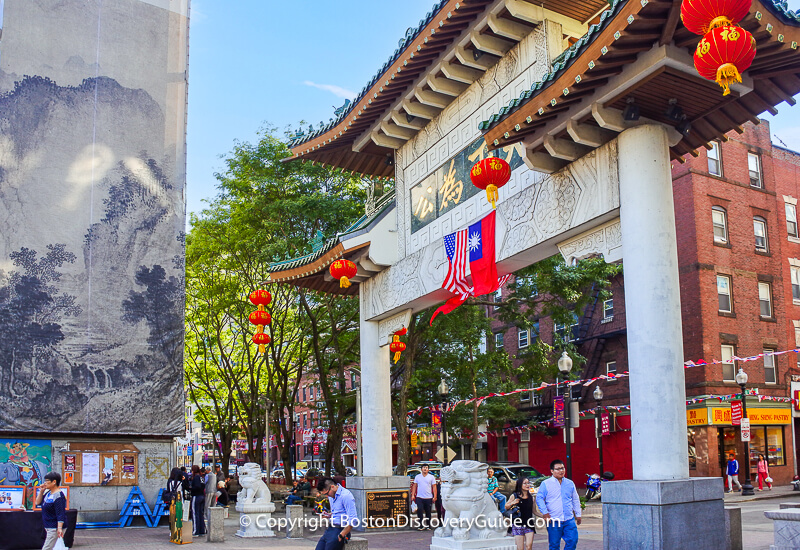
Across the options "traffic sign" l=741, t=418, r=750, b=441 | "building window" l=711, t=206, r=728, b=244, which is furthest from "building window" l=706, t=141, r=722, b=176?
"traffic sign" l=741, t=418, r=750, b=441

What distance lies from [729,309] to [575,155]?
2173 cm

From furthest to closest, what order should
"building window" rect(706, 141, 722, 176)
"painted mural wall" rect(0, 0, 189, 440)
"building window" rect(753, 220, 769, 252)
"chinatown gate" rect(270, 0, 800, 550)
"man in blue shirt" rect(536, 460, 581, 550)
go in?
"building window" rect(753, 220, 769, 252) → "building window" rect(706, 141, 722, 176) → "painted mural wall" rect(0, 0, 189, 440) → "man in blue shirt" rect(536, 460, 581, 550) → "chinatown gate" rect(270, 0, 800, 550)

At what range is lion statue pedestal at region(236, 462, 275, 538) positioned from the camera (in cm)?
1770

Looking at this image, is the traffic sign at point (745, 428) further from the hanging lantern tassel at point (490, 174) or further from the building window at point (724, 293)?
the hanging lantern tassel at point (490, 174)

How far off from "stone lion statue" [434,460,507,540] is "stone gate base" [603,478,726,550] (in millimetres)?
1598

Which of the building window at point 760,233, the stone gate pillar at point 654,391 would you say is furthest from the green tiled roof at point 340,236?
the building window at point 760,233

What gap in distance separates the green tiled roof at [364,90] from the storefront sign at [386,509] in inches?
355

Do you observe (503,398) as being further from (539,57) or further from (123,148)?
(539,57)

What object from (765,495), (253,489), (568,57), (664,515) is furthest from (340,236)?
(765,495)

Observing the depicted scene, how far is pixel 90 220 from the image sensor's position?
22047mm

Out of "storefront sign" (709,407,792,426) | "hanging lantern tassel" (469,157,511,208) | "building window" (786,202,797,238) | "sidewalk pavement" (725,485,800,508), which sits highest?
"building window" (786,202,797,238)

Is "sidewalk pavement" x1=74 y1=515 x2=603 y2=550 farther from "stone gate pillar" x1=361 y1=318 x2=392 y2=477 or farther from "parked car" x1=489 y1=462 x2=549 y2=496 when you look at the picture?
"parked car" x1=489 y1=462 x2=549 y2=496

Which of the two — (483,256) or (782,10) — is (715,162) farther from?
(782,10)

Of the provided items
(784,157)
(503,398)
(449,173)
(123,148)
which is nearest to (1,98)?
(123,148)
